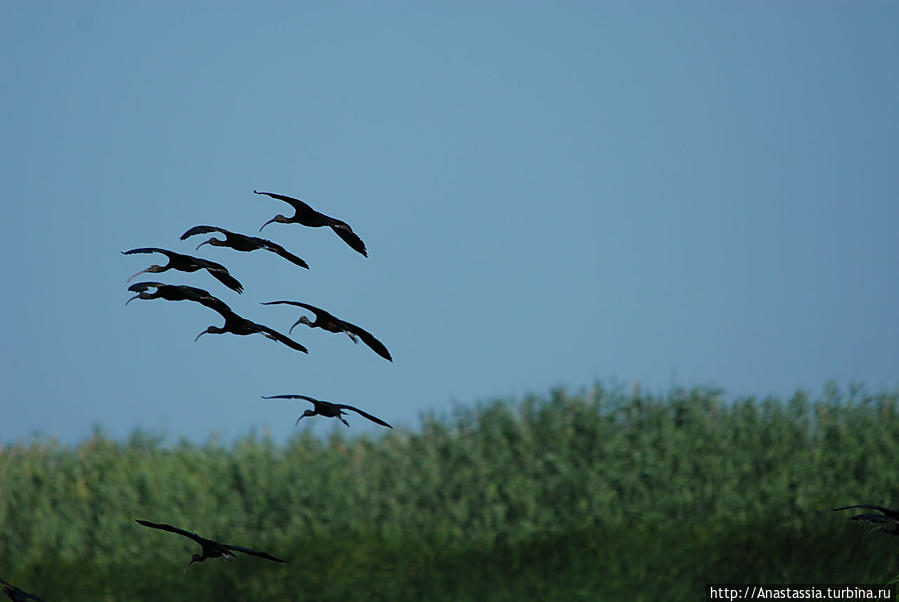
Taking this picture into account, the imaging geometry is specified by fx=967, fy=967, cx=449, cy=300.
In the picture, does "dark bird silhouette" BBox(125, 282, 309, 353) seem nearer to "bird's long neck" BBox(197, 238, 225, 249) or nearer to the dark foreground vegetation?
"bird's long neck" BBox(197, 238, 225, 249)

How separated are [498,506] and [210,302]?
46.1 ft

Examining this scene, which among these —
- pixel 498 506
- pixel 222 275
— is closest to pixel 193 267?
pixel 222 275

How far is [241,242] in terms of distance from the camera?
16.8 feet

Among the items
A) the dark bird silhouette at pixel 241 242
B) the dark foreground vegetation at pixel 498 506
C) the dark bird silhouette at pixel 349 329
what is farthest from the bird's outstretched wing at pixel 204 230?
the dark foreground vegetation at pixel 498 506

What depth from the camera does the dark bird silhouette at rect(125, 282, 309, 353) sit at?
16.1ft

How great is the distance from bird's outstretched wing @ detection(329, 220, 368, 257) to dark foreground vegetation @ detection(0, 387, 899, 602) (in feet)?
43.5

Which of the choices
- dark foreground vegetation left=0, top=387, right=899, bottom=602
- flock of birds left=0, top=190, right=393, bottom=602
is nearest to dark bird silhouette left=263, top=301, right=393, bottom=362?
flock of birds left=0, top=190, right=393, bottom=602

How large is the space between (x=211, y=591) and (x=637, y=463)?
333 inches

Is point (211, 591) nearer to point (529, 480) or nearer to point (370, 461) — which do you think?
point (370, 461)

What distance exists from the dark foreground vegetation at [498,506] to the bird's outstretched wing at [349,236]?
13.3 meters

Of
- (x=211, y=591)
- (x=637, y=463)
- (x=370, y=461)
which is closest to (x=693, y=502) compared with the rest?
(x=637, y=463)

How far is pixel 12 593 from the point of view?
4594 mm

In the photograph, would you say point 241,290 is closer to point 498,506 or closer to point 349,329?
point 349,329

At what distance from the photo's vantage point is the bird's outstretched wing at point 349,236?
5082mm
